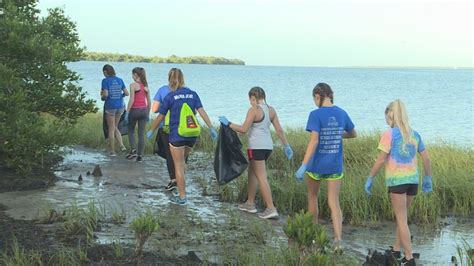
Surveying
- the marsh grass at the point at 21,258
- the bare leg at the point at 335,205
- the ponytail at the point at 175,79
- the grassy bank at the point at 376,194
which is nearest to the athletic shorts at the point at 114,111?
the grassy bank at the point at 376,194

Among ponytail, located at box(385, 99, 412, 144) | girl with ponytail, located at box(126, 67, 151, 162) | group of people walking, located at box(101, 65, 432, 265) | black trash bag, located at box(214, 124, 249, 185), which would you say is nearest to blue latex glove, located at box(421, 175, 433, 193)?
group of people walking, located at box(101, 65, 432, 265)

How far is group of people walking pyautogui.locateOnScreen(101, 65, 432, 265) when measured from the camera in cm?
577

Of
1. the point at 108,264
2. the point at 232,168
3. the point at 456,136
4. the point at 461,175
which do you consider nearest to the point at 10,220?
the point at 108,264

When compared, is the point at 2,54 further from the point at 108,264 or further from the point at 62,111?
the point at 108,264

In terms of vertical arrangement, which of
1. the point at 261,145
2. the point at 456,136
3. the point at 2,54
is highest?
the point at 2,54

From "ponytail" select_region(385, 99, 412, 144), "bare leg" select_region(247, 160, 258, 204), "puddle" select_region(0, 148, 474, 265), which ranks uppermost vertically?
"ponytail" select_region(385, 99, 412, 144)

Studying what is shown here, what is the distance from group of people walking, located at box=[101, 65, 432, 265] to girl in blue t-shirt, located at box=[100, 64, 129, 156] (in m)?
1.00

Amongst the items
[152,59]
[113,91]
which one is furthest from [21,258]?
[152,59]

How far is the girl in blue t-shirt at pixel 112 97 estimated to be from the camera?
37.3 ft

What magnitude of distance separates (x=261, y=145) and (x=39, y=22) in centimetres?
416

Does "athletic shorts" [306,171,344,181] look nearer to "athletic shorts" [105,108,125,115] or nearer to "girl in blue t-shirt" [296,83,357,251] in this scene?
"girl in blue t-shirt" [296,83,357,251]

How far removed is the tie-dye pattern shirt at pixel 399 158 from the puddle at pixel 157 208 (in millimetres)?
953

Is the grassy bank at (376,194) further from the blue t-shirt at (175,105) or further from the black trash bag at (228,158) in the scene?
the blue t-shirt at (175,105)

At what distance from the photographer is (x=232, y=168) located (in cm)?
789
